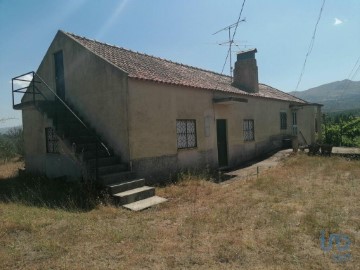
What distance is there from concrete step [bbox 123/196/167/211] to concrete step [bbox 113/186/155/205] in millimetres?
145

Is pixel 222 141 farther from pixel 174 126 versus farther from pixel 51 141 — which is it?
pixel 51 141

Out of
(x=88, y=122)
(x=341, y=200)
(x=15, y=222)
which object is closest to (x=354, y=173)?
(x=341, y=200)

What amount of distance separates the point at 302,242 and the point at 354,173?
7.36 m

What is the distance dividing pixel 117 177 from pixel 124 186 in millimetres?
472

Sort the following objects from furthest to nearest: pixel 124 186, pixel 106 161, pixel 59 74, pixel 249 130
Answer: pixel 249 130 → pixel 59 74 → pixel 106 161 → pixel 124 186

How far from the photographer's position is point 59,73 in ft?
41.4

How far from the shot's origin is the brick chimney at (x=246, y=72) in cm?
1817

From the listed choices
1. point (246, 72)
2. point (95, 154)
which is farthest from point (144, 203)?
point (246, 72)

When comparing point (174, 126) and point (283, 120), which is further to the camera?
point (283, 120)

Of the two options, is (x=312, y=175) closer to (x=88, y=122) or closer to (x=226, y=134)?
(x=226, y=134)

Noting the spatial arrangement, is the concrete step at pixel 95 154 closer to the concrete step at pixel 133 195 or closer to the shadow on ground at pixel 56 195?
the shadow on ground at pixel 56 195

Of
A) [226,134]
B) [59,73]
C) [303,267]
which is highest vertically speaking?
[59,73]

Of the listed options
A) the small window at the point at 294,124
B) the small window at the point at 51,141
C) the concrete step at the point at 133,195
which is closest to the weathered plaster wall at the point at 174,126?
the concrete step at the point at 133,195

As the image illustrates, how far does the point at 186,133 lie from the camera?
1181 centimetres
